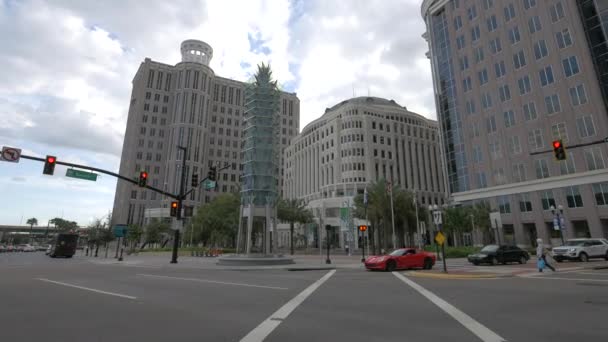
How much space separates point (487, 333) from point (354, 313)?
2.81 m

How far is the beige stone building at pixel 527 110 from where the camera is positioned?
44.2m

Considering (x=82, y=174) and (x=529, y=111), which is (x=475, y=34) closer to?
(x=529, y=111)

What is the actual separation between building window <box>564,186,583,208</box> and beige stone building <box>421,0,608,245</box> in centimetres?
11

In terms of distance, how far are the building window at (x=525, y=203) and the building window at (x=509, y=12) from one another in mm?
29287

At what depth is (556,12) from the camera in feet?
159

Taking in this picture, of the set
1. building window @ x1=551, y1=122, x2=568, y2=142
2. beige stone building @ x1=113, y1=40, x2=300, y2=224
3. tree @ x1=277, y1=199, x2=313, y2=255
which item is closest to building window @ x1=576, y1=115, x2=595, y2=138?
building window @ x1=551, y1=122, x2=568, y2=142

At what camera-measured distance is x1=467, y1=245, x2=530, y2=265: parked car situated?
24.5 m

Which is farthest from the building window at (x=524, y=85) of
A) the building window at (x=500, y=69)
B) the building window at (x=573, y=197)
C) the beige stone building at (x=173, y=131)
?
the beige stone building at (x=173, y=131)

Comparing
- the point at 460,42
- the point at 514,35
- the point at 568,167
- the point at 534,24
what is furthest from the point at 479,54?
the point at 568,167

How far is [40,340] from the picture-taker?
5.32 metres

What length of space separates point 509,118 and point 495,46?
1311cm

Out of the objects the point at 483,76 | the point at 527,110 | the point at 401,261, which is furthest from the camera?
the point at 483,76

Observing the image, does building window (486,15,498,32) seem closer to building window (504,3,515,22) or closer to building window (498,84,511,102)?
building window (504,3,515,22)

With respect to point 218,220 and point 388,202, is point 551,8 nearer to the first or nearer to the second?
point 388,202
